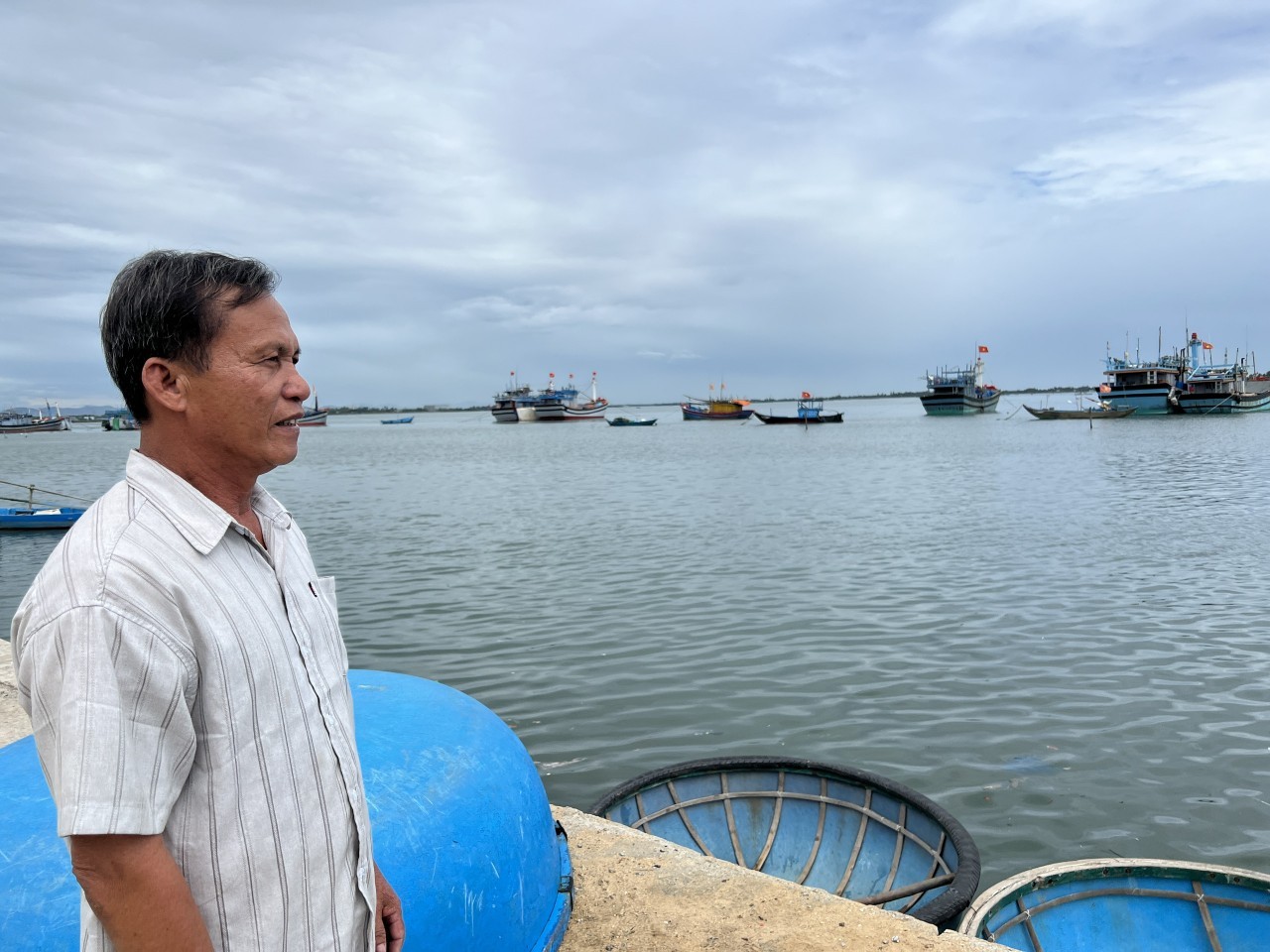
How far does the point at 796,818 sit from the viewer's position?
568cm

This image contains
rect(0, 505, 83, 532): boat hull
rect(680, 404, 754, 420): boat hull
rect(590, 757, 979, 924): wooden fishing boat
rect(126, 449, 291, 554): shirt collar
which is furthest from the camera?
rect(680, 404, 754, 420): boat hull

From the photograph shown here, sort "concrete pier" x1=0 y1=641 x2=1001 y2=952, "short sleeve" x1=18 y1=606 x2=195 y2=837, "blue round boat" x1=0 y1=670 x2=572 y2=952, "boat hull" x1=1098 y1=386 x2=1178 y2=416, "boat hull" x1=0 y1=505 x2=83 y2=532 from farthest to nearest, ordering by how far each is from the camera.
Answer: "boat hull" x1=1098 y1=386 x2=1178 y2=416 → "boat hull" x1=0 y1=505 x2=83 y2=532 → "concrete pier" x1=0 y1=641 x2=1001 y2=952 → "blue round boat" x1=0 y1=670 x2=572 y2=952 → "short sleeve" x1=18 y1=606 x2=195 y2=837

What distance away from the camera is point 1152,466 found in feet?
106

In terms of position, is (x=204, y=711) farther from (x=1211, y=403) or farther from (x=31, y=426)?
(x=31, y=426)

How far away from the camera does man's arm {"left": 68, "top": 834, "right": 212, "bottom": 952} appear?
4.48 feet

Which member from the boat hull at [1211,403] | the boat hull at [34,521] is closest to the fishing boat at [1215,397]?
the boat hull at [1211,403]

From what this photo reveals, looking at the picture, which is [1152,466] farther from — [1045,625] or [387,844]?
[387,844]

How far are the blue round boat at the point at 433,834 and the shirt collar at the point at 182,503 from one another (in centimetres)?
160

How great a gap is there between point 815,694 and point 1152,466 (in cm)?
A: 2924

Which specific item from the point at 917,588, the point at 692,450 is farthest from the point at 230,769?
the point at 692,450

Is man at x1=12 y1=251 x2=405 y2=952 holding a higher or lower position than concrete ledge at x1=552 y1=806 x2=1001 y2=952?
higher

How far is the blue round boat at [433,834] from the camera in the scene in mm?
2463

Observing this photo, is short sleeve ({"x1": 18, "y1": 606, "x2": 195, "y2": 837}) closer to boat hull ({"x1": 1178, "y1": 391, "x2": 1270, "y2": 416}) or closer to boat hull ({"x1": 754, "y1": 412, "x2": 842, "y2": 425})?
boat hull ({"x1": 1178, "y1": 391, "x2": 1270, "y2": 416})

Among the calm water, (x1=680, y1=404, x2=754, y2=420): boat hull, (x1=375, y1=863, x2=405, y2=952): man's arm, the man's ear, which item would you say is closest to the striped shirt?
the man's ear
